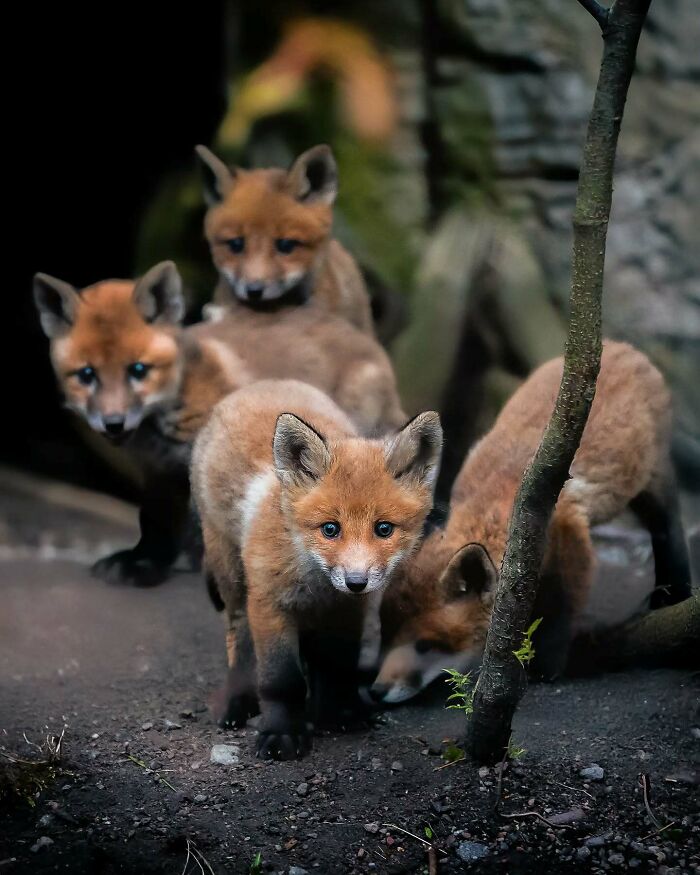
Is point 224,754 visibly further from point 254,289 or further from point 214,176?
point 214,176

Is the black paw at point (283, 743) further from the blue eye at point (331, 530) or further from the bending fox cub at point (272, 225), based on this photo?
the bending fox cub at point (272, 225)

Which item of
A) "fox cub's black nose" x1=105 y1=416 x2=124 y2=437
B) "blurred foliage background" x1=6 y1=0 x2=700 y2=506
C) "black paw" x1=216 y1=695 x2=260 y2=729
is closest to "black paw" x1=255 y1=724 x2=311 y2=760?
"black paw" x1=216 y1=695 x2=260 y2=729

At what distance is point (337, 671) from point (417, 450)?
1.12 m

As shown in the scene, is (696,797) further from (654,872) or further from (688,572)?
(688,572)

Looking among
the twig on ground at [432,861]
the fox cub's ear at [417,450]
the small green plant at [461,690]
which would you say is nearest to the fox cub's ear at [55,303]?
the fox cub's ear at [417,450]

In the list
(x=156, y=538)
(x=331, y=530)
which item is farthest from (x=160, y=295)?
(x=331, y=530)

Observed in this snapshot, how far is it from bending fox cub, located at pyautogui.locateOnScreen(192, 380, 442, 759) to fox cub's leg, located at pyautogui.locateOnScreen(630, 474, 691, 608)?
68.6 inches

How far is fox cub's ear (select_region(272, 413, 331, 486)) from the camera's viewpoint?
393 centimetres

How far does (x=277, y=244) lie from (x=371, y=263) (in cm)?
141

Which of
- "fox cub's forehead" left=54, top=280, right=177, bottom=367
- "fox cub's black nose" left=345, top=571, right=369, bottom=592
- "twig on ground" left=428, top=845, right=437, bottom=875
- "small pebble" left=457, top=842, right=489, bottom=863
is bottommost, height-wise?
"twig on ground" left=428, top=845, right=437, bottom=875

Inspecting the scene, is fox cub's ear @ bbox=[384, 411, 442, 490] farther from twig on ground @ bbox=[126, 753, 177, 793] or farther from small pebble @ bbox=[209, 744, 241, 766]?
twig on ground @ bbox=[126, 753, 177, 793]

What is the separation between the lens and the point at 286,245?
6.43 metres

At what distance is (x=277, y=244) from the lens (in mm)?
6398

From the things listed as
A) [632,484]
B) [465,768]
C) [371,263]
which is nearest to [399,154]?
[371,263]
